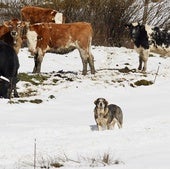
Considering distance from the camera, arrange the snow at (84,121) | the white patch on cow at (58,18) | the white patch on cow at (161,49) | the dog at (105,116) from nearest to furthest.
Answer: the snow at (84,121) < the dog at (105,116) < the white patch on cow at (161,49) < the white patch on cow at (58,18)

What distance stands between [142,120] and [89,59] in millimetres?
6229

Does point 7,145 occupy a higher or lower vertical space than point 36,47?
lower

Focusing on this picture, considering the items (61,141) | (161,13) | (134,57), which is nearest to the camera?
(61,141)

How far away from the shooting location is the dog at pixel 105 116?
9703 mm

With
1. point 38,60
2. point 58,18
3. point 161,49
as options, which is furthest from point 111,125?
point 58,18

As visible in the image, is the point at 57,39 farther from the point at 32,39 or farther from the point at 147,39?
the point at 147,39

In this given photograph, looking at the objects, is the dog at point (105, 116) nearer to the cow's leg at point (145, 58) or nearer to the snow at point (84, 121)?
the snow at point (84, 121)

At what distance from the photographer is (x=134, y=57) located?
20.1 metres

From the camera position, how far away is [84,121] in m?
10.9

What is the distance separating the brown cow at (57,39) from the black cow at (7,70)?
3.00m

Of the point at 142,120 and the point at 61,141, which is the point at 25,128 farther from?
the point at 142,120

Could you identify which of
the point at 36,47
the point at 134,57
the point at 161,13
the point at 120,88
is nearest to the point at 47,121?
the point at 120,88

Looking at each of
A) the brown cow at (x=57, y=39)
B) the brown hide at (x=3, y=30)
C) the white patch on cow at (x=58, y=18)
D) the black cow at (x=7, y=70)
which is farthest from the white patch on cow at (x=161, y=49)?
the black cow at (x=7, y=70)

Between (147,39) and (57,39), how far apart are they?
3.16 m
